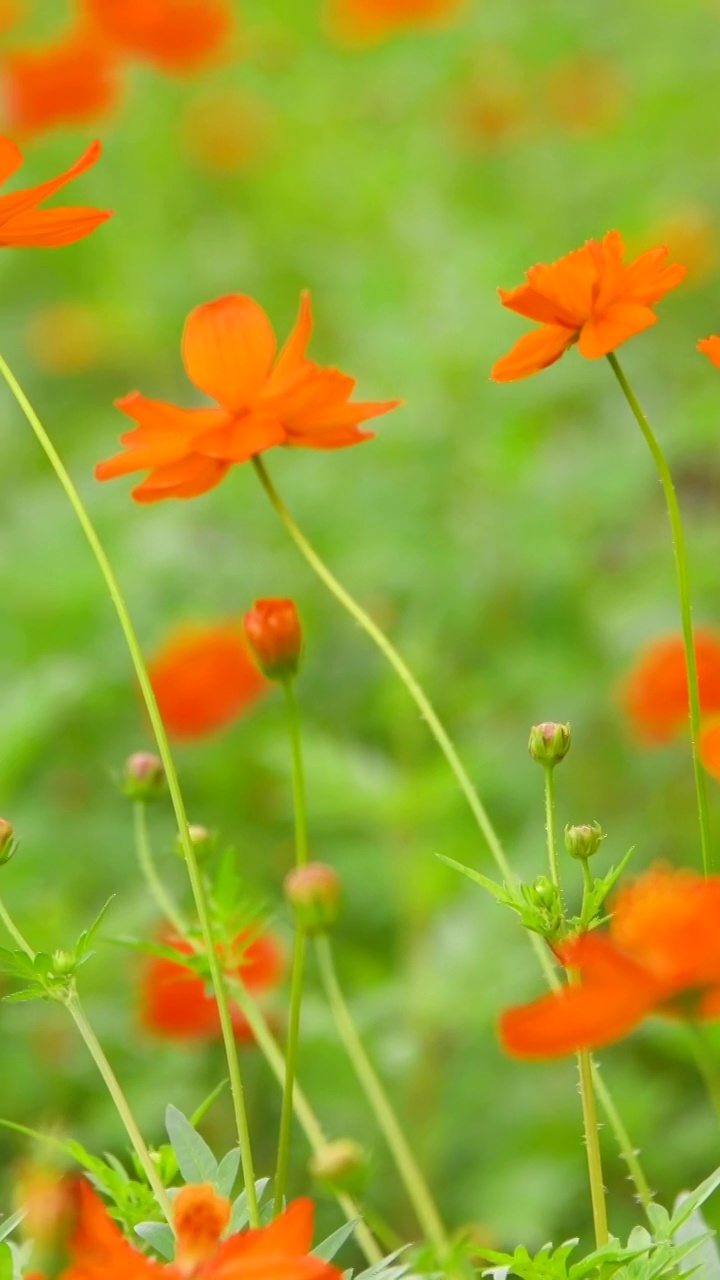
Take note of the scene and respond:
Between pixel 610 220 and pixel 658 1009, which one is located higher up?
pixel 610 220

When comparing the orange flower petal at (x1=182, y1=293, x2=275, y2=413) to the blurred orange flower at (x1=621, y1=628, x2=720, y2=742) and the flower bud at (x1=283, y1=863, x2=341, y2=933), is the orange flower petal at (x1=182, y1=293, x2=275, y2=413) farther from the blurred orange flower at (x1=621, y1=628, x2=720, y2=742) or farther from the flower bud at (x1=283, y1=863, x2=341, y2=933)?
the blurred orange flower at (x1=621, y1=628, x2=720, y2=742)

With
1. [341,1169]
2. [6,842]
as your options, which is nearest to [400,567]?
[6,842]

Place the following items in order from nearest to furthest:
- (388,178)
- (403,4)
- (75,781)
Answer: (75,781) < (388,178) < (403,4)

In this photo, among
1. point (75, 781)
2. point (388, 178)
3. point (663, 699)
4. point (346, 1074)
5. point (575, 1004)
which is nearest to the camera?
point (575, 1004)

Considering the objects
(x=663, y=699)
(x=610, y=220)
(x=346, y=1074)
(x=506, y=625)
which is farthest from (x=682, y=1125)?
(x=610, y=220)

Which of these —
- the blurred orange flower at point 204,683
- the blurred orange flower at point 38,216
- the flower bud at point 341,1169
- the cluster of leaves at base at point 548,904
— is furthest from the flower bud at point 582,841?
the blurred orange flower at point 204,683

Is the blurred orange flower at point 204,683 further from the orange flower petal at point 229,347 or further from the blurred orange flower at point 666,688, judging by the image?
the orange flower petal at point 229,347

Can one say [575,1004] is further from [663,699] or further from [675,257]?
[675,257]
